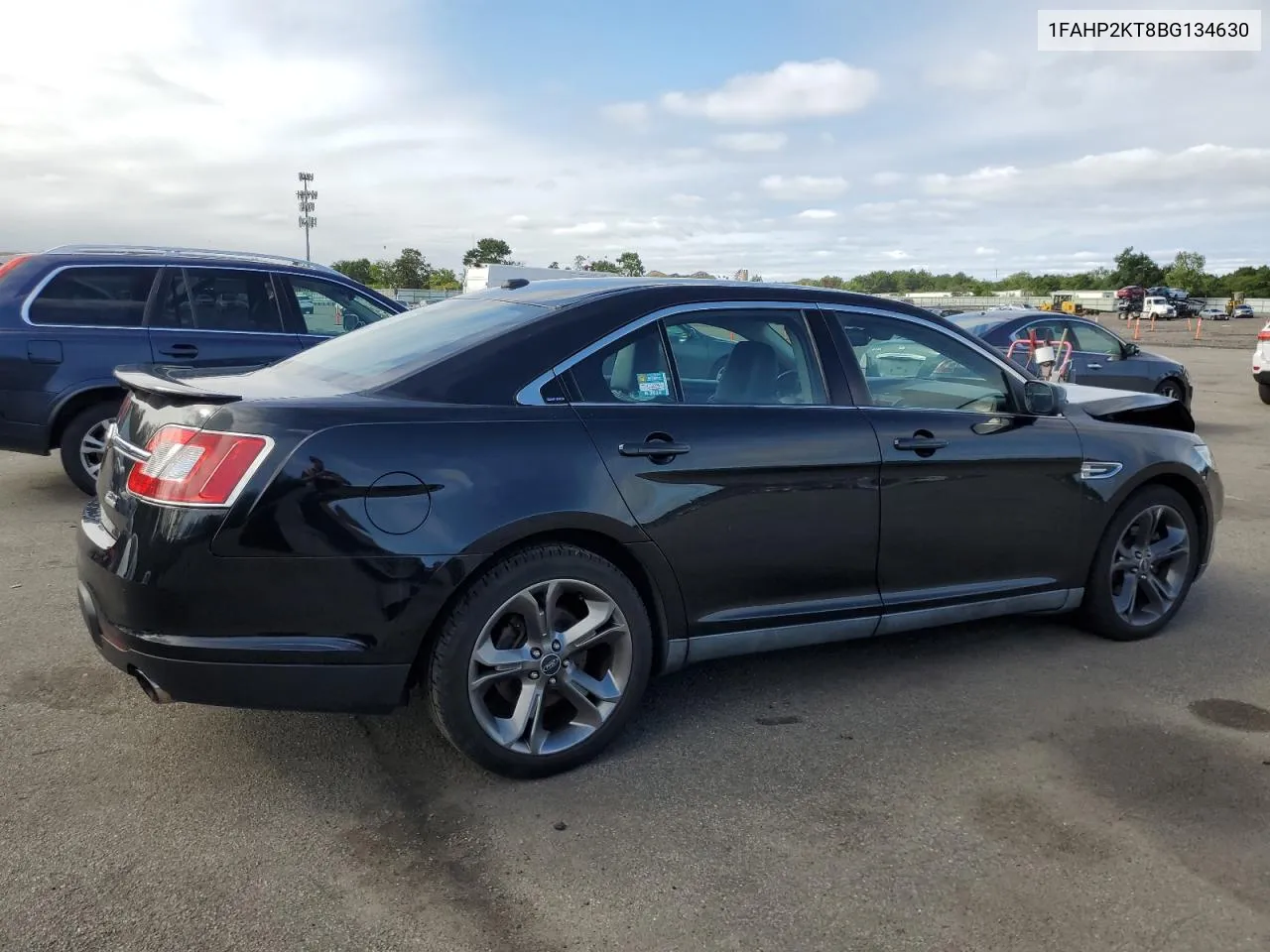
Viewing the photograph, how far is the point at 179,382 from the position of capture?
11.0 feet

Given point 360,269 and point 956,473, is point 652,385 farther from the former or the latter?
point 360,269

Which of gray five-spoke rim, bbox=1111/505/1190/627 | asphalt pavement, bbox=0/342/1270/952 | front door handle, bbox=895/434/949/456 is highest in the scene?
front door handle, bbox=895/434/949/456

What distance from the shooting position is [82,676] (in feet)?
13.3

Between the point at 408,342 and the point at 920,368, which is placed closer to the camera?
the point at 408,342

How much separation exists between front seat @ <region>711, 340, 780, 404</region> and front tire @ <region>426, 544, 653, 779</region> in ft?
2.76

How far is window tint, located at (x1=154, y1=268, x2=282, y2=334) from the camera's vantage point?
24.3ft

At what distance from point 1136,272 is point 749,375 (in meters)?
133

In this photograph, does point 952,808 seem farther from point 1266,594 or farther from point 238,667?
point 1266,594

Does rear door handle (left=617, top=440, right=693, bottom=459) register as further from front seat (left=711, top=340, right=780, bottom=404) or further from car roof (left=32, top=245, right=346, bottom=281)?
car roof (left=32, top=245, right=346, bottom=281)

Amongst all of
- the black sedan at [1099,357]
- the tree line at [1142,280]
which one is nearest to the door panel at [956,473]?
the black sedan at [1099,357]

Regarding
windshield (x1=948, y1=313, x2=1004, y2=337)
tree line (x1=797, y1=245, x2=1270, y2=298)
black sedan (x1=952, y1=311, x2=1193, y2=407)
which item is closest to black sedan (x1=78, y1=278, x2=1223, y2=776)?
windshield (x1=948, y1=313, x2=1004, y2=337)

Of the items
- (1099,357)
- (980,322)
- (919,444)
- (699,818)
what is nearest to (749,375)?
(919,444)

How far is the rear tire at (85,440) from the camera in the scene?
7000 millimetres

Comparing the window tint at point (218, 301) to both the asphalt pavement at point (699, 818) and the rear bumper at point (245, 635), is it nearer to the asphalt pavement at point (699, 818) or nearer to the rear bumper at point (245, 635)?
the asphalt pavement at point (699, 818)
